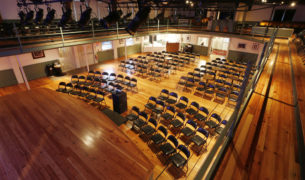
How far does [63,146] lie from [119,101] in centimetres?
338

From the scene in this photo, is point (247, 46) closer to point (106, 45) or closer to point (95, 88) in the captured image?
point (106, 45)

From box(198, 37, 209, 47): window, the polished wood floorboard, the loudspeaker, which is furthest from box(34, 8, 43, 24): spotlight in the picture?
box(198, 37, 209, 47): window

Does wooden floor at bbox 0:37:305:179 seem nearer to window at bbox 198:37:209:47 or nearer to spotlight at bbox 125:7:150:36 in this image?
spotlight at bbox 125:7:150:36

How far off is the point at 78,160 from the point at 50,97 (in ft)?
12.9

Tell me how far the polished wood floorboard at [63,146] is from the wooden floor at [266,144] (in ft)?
7.73

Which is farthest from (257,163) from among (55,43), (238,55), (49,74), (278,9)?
(278,9)

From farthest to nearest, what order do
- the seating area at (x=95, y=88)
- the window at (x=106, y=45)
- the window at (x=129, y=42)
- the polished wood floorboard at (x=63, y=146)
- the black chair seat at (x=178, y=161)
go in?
the window at (x=129, y=42), the window at (x=106, y=45), the seating area at (x=95, y=88), the black chair seat at (x=178, y=161), the polished wood floorboard at (x=63, y=146)

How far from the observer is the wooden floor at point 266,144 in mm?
1647

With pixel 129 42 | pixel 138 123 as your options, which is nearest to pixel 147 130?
pixel 138 123

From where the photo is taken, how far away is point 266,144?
2.02 metres

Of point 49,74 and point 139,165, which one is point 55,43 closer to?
point 49,74

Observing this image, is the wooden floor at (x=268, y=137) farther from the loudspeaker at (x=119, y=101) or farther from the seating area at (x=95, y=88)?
the seating area at (x=95, y=88)

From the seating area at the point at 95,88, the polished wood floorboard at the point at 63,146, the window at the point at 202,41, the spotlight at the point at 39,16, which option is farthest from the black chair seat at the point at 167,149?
the window at the point at 202,41

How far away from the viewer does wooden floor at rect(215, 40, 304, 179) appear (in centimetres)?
165
